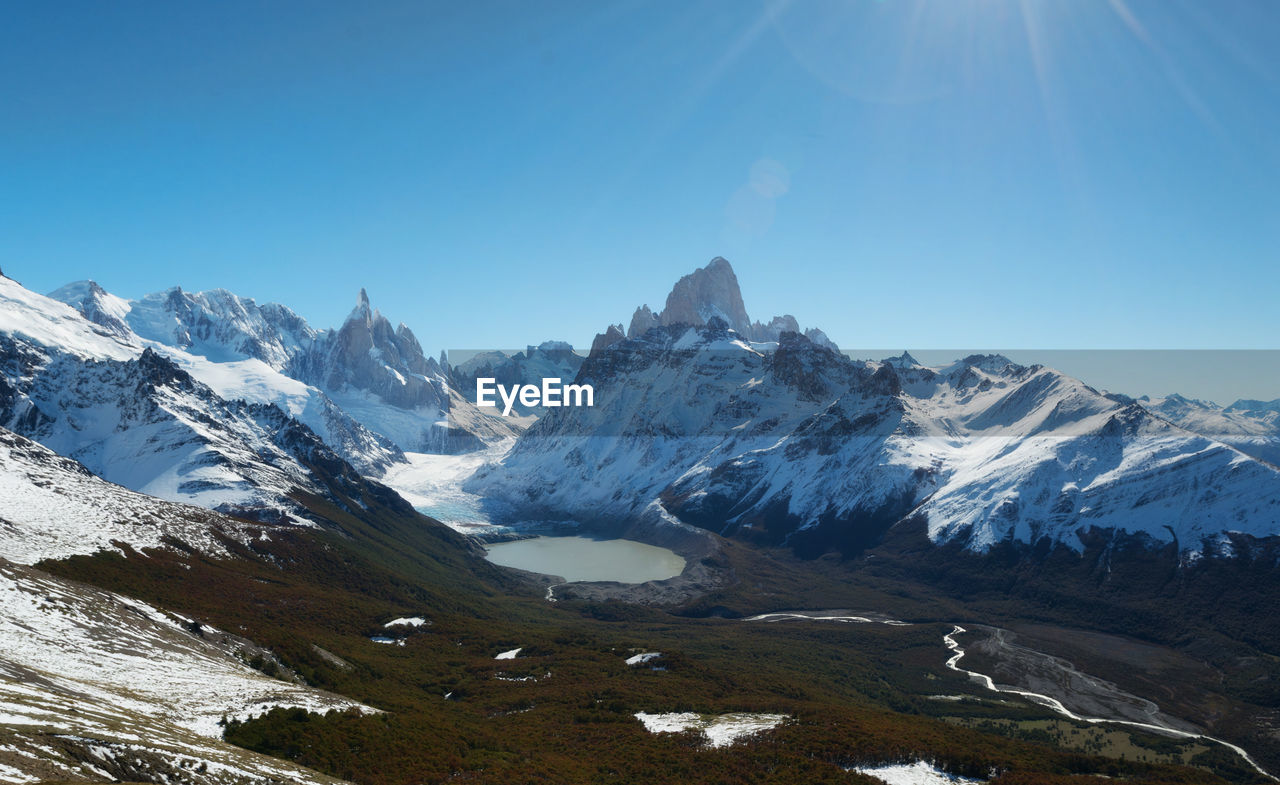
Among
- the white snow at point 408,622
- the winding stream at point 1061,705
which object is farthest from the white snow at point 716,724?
the winding stream at point 1061,705

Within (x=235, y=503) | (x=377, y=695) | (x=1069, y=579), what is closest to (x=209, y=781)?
(x=377, y=695)

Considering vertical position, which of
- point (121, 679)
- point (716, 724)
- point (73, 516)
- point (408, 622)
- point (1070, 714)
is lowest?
point (408, 622)

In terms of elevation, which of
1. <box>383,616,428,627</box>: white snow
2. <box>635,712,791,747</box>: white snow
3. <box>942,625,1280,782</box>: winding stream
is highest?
<box>635,712,791,747</box>: white snow

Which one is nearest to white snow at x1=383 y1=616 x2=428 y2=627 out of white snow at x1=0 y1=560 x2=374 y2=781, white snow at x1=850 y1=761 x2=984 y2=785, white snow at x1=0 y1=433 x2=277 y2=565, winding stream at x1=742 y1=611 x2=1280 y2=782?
white snow at x1=0 y1=433 x2=277 y2=565

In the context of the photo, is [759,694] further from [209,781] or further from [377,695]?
[209,781]

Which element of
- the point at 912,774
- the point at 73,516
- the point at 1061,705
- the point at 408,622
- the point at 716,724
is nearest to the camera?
the point at 912,774

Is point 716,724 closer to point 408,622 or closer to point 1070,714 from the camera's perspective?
point 408,622

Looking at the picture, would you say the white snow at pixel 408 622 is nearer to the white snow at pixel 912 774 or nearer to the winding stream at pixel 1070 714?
the white snow at pixel 912 774

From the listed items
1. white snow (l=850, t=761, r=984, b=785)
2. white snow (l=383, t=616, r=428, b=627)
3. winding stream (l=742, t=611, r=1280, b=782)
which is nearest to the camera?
white snow (l=850, t=761, r=984, b=785)

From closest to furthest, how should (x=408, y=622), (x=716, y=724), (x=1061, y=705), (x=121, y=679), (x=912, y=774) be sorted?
(x=121, y=679), (x=912, y=774), (x=716, y=724), (x=408, y=622), (x=1061, y=705)

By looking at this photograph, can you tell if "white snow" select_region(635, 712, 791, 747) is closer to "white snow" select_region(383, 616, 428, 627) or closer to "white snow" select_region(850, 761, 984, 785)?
"white snow" select_region(850, 761, 984, 785)

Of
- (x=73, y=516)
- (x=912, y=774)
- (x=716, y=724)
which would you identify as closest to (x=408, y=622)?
(x=73, y=516)
